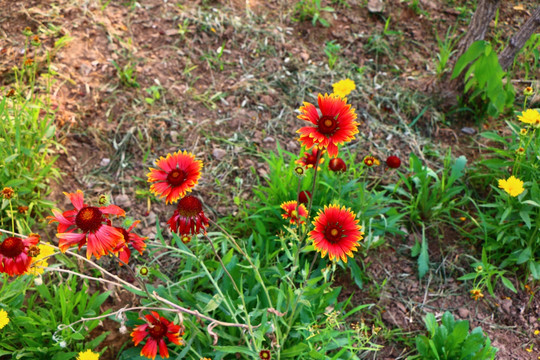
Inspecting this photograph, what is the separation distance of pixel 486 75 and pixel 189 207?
1.94 m

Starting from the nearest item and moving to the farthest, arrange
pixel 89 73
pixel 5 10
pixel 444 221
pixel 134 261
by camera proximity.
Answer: pixel 134 261 < pixel 444 221 < pixel 89 73 < pixel 5 10

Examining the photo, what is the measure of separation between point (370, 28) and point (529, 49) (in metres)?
1.06

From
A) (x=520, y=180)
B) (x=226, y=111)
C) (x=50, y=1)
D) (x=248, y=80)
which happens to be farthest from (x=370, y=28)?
(x=50, y=1)

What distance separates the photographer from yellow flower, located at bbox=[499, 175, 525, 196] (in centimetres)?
211

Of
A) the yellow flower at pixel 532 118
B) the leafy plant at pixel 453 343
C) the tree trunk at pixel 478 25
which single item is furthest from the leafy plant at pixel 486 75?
the leafy plant at pixel 453 343

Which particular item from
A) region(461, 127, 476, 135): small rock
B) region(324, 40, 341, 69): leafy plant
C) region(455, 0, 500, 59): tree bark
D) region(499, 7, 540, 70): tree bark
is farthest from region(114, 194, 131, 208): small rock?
region(499, 7, 540, 70): tree bark

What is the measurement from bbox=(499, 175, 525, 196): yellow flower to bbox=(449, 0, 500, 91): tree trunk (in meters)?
0.95

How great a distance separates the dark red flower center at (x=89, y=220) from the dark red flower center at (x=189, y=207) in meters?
0.23

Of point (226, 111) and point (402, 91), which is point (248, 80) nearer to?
point (226, 111)

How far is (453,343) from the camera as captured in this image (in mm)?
1853

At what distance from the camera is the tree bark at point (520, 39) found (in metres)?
2.50

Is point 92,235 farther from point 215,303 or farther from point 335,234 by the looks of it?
point 335,234

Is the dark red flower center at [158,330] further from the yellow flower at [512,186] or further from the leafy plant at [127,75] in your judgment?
the leafy plant at [127,75]

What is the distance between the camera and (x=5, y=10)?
301 cm
